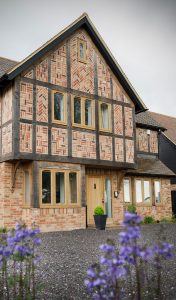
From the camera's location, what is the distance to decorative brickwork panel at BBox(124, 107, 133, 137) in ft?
57.6

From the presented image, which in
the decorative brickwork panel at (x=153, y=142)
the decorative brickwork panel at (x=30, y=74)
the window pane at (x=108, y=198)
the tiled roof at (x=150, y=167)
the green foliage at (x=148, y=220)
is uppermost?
the decorative brickwork panel at (x=30, y=74)

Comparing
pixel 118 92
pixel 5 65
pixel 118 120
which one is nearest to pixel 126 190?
pixel 118 120

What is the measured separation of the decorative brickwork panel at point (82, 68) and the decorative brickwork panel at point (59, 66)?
1.44ft

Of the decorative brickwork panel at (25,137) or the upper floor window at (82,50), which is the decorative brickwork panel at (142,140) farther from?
the decorative brickwork panel at (25,137)

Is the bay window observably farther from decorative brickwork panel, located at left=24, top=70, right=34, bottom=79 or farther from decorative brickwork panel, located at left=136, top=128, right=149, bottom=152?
decorative brickwork panel, located at left=24, top=70, right=34, bottom=79

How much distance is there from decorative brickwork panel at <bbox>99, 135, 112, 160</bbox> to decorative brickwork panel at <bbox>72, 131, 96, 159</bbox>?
1.26 feet

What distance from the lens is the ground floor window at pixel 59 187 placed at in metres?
14.5

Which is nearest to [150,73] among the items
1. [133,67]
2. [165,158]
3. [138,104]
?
[133,67]

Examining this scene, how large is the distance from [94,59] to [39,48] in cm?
324

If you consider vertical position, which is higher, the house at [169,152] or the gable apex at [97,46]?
the gable apex at [97,46]

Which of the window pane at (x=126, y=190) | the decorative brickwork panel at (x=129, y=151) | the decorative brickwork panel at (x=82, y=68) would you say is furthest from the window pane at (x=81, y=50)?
the window pane at (x=126, y=190)

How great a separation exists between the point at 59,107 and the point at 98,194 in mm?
4633

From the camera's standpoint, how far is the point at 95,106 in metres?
16.5

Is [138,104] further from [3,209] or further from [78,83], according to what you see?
[3,209]
